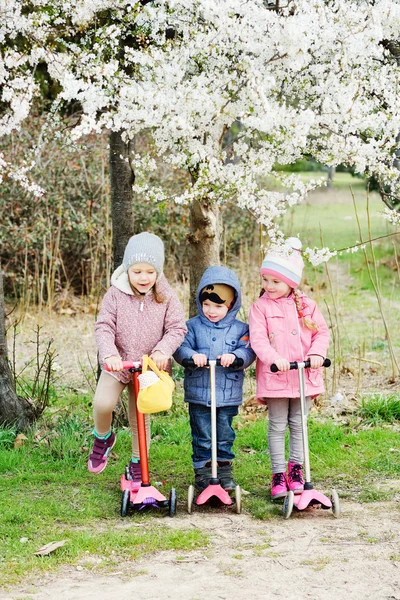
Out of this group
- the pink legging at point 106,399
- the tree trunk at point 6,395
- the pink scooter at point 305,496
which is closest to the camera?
the pink scooter at point 305,496

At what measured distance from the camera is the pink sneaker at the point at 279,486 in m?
4.27

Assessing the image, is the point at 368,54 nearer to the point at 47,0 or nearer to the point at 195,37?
the point at 195,37

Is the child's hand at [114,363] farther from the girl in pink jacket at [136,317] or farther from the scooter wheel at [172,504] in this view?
the scooter wheel at [172,504]

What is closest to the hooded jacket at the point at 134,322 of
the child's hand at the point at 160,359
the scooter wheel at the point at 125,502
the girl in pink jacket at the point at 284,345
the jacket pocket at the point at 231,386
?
the child's hand at the point at 160,359

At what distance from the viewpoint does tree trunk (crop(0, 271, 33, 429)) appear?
5.21 m

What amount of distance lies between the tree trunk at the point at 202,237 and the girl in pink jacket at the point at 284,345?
4.02 feet

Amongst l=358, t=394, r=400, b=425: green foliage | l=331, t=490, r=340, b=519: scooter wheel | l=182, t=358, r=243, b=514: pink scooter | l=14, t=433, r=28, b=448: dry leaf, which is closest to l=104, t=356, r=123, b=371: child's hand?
l=182, t=358, r=243, b=514: pink scooter

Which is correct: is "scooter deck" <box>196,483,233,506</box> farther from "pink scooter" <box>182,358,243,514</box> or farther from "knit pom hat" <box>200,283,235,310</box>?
"knit pom hat" <box>200,283,235,310</box>

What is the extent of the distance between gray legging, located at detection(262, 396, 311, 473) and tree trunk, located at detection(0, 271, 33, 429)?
5.74 ft

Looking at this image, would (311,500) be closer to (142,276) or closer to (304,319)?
(304,319)

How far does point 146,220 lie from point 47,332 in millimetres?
2153

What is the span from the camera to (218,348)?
4301 mm

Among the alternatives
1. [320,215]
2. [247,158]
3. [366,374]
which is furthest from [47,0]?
[320,215]

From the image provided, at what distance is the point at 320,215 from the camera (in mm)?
18578
